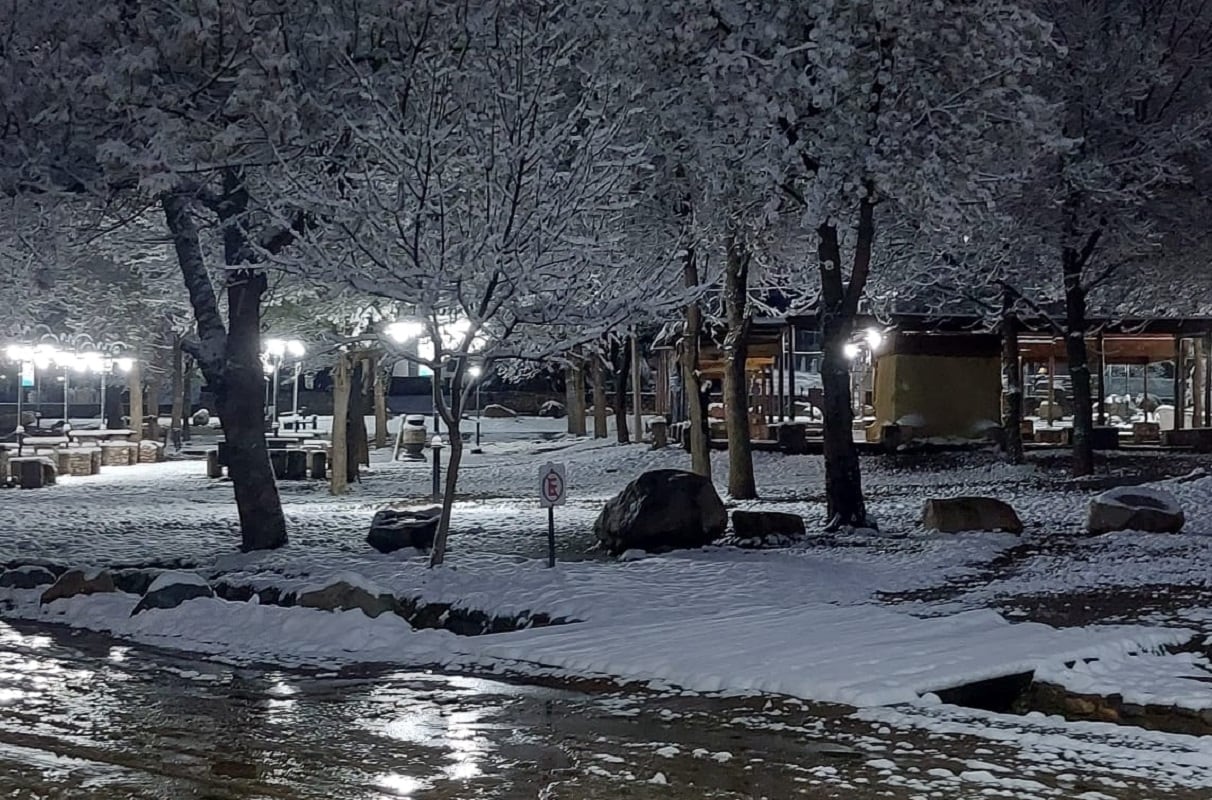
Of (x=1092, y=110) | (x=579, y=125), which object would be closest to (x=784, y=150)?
(x=579, y=125)

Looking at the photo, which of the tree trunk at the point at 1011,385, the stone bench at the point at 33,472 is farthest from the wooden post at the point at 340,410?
the tree trunk at the point at 1011,385

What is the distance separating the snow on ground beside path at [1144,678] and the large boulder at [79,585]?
30.7 ft

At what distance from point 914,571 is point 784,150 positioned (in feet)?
18.0

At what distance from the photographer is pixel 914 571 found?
12.8 meters

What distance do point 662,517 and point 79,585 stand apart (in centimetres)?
650

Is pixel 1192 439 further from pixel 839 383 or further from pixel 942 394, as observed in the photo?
pixel 839 383

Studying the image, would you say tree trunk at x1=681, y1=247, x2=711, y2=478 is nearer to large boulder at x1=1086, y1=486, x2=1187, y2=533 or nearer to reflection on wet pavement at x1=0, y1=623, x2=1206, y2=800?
large boulder at x1=1086, y1=486, x2=1187, y2=533

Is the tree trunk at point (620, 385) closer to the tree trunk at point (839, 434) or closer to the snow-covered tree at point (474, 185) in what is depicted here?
the tree trunk at point (839, 434)

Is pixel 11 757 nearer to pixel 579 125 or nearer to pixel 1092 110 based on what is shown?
pixel 579 125

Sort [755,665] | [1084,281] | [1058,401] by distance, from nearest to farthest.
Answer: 1. [755,665]
2. [1084,281]
3. [1058,401]

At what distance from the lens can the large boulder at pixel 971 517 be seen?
1531 cm

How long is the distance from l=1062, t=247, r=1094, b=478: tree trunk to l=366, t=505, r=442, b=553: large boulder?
1253 cm

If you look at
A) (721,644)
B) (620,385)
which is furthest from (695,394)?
(620,385)

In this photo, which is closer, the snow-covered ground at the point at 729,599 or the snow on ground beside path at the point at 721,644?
the snow on ground beside path at the point at 721,644
